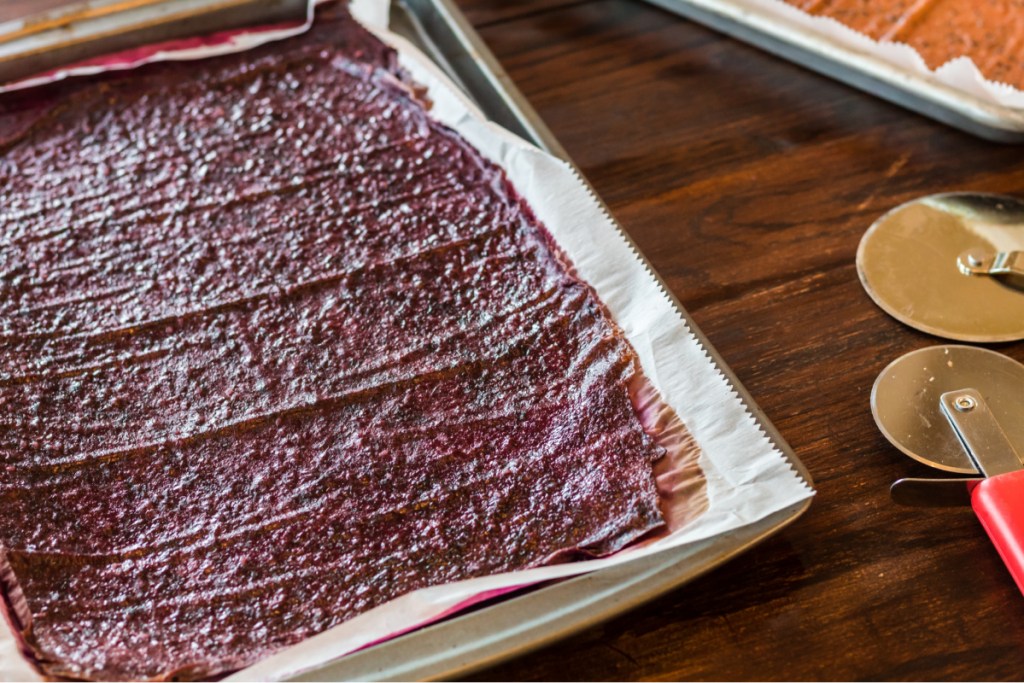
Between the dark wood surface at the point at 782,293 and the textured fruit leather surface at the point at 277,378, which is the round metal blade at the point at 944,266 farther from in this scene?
the textured fruit leather surface at the point at 277,378

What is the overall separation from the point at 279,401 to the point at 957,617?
2.53ft

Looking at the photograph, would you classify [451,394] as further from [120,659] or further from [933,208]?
[933,208]

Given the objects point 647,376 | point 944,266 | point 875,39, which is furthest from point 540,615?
point 875,39

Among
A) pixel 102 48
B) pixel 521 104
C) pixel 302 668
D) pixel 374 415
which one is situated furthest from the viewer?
pixel 102 48

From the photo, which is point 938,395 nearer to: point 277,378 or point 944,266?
point 944,266

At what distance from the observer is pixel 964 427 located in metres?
1.06

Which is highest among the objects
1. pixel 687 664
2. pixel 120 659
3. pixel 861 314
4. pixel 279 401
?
pixel 279 401

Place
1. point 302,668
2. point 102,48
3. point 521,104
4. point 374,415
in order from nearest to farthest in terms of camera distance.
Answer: point 302,668, point 374,415, point 521,104, point 102,48

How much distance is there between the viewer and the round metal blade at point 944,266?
120 centimetres

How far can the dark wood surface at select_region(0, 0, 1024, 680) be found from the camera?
949mm

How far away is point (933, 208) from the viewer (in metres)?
1.33

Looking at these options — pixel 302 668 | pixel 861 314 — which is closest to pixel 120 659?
pixel 302 668

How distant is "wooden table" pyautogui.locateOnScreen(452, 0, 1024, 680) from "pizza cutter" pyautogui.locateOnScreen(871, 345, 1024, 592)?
28 millimetres

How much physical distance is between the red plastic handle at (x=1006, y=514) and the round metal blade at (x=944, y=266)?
0.27 meters
